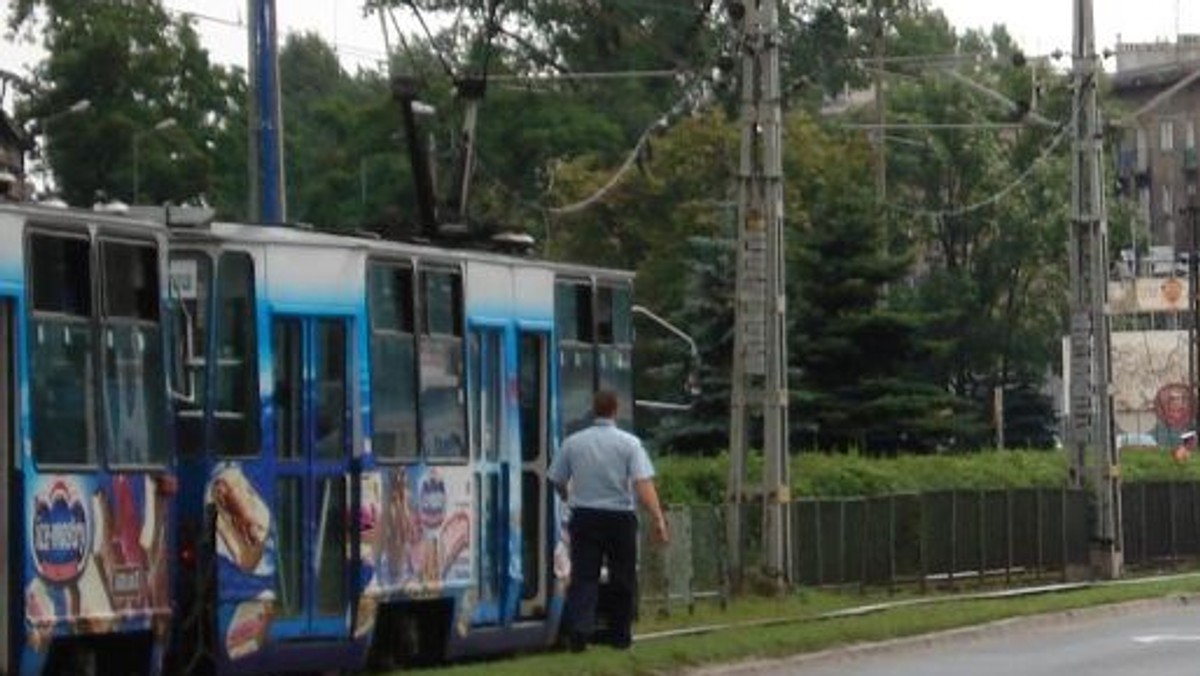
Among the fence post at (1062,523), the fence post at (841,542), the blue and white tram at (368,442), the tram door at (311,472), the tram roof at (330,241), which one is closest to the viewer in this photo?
the blue and white tram at (368,442)

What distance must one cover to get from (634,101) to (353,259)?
62920 mm

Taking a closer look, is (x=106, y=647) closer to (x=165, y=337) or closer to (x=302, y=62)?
(x=165, y=337)

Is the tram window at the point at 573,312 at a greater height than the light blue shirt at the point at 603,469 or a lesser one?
greater

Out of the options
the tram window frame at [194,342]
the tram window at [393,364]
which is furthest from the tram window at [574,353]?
the tram window frame at [194,342]

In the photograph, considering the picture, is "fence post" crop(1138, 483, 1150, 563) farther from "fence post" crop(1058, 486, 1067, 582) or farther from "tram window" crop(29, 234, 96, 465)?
"tram window" crop(29, 234, 96, 465)

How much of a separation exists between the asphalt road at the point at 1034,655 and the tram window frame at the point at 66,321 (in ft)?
18.9

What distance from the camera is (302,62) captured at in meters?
127

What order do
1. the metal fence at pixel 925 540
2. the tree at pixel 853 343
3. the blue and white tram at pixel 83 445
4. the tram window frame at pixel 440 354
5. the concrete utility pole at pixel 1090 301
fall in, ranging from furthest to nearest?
the tree at pixel 853 343, the concrete utility pole at pixel 1090 301, the metal fence at pixel 925 540, the tram window frame at pixel 440 354, the blue and white tram at pixel 83 445

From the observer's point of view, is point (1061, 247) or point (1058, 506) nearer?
point (1058, 506)

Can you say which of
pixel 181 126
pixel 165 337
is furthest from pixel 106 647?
pixel 181 126

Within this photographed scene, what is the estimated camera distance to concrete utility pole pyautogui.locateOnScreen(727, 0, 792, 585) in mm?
34844

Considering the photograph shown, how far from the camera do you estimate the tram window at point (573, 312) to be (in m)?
26.8

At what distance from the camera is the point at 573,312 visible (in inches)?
1066

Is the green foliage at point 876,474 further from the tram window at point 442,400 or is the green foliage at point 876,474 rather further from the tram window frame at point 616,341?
the tram window at point 442,400
